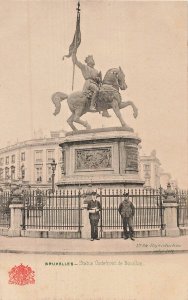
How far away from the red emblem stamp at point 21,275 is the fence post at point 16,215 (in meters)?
3.03

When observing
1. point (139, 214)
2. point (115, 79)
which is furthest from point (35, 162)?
point (139, 214)

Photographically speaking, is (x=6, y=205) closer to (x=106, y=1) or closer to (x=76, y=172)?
(x=76, y=172)

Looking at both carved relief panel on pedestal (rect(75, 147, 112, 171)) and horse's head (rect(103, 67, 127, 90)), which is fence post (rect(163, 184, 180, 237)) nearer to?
carved relief panel on pedestal (rect(75, 147, 112, 171))

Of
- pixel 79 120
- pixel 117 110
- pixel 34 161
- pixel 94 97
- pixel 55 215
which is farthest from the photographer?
pixel 34 161

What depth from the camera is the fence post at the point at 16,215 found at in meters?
12.4

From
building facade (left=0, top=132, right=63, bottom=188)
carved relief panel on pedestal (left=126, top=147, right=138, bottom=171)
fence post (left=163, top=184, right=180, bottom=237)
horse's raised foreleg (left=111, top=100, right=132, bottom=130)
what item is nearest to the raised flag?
horse's raised foreleg (left=111, top=100, right=132, bottom=130)

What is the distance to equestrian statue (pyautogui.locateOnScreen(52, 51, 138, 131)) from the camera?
46.7 ft

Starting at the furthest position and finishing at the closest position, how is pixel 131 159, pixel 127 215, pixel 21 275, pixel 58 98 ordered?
pixel 58 98 → pixel 131 159 → pixel 127 215 → pixel 21 275

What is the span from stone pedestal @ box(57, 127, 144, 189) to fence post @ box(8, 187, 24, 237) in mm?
2002

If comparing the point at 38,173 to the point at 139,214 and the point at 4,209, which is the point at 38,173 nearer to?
the point at 4,209

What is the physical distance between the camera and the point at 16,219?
491 inches

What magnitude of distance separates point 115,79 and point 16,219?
5.03m

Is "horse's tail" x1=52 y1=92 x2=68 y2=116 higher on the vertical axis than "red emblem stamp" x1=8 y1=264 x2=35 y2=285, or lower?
higher

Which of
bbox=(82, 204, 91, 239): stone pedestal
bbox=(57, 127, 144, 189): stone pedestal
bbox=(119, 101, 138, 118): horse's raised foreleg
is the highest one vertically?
bbox=(119, 101, 138, 118): horse's raised foreleg
